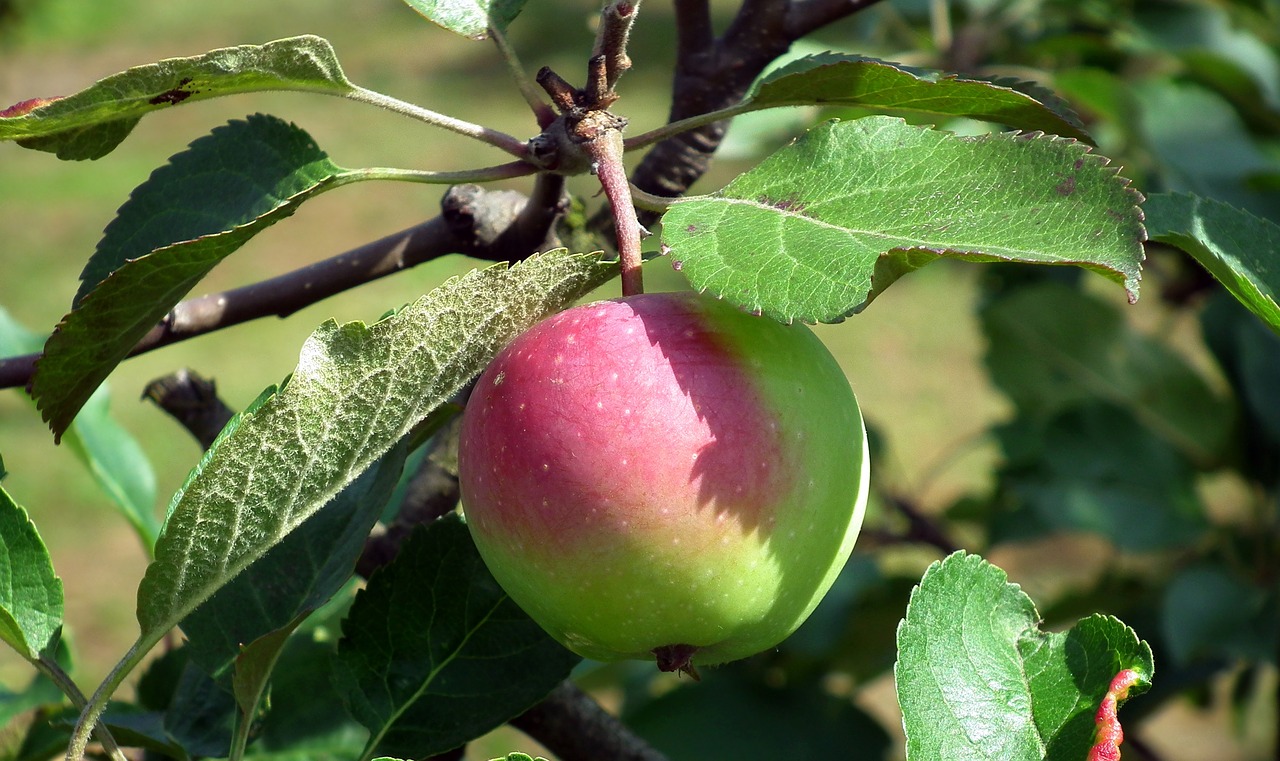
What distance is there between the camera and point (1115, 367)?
129 centimetres

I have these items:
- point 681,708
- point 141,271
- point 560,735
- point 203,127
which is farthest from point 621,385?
point 203,127

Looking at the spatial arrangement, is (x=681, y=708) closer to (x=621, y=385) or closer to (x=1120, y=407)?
(x=1120, y=407)

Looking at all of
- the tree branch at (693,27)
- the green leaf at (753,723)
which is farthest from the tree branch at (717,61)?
the green leaf at (753,723)

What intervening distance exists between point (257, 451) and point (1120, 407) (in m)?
1.04

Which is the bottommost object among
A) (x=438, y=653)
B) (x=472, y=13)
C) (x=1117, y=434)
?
(x=1117, y=434)

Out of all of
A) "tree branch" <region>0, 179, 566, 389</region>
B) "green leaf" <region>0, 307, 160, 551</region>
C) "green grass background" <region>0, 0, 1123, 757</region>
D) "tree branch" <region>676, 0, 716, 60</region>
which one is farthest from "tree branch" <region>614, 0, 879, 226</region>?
"green grass background" <region>0, 0, 1123, 757</region>

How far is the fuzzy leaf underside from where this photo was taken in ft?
1.48

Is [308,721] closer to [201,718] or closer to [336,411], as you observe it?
[201,718]

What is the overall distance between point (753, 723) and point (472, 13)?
2.68ft

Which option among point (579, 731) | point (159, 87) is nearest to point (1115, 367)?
point (579, 731)

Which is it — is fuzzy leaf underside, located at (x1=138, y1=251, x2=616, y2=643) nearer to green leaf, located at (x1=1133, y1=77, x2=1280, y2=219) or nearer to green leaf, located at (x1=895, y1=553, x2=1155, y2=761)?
green leaf, located at (x1=895, y1=553, x2=1155, y2=761)

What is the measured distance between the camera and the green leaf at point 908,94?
50cm

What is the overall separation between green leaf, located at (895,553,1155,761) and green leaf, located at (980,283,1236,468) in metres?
0.82

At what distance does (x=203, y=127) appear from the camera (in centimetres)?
486
